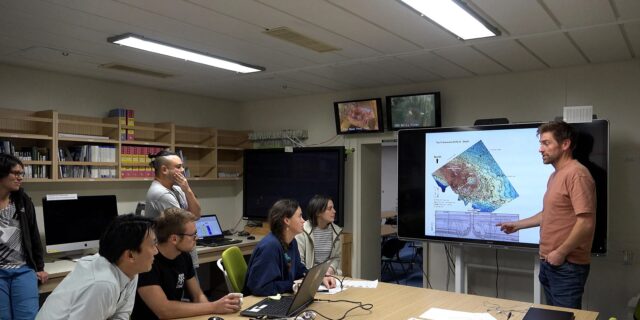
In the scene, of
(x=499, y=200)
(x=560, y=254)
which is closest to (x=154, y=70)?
(x=499, y=200)

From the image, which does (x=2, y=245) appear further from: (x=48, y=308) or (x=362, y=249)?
(x=362, y=249)

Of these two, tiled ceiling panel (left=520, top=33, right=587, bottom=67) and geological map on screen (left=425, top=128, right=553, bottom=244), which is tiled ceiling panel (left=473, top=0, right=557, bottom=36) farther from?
geological map on screen (left=425, top=128, right=553, bottom=244)

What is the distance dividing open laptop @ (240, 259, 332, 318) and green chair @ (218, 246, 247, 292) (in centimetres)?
49

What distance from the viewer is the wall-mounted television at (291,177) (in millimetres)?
5414

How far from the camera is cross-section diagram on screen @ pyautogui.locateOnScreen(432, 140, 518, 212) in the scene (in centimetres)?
405

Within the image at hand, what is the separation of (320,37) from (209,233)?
9.40 feet

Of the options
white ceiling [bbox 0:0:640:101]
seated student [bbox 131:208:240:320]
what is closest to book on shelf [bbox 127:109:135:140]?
white ceiling [bbox 0:0:640:101]

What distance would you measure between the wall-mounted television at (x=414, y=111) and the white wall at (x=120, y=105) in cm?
236

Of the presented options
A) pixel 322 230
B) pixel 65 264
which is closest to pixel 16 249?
pixel 65 264

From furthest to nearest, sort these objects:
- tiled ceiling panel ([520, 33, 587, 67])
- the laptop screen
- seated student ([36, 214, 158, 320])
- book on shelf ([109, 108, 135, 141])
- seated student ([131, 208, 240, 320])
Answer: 1. the laptop screen
2. book on shelf ([109, 108, 135, 141])
3. tiled ceiling panel ([520, 33, 587, 67])
4. seated student ([131, 208, 240, 320])
5. seated student ([36, 214, 158, 320])

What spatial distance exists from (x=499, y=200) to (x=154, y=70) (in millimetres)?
3284

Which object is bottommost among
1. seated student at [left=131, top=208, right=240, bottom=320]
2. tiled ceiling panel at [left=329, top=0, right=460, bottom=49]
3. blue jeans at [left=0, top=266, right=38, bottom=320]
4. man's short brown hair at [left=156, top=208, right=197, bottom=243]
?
blue jeans at [left=0, top=266, right=38, bottom=320]

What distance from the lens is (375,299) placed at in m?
2.82

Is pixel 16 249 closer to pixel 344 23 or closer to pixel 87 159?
pixel 87 159
